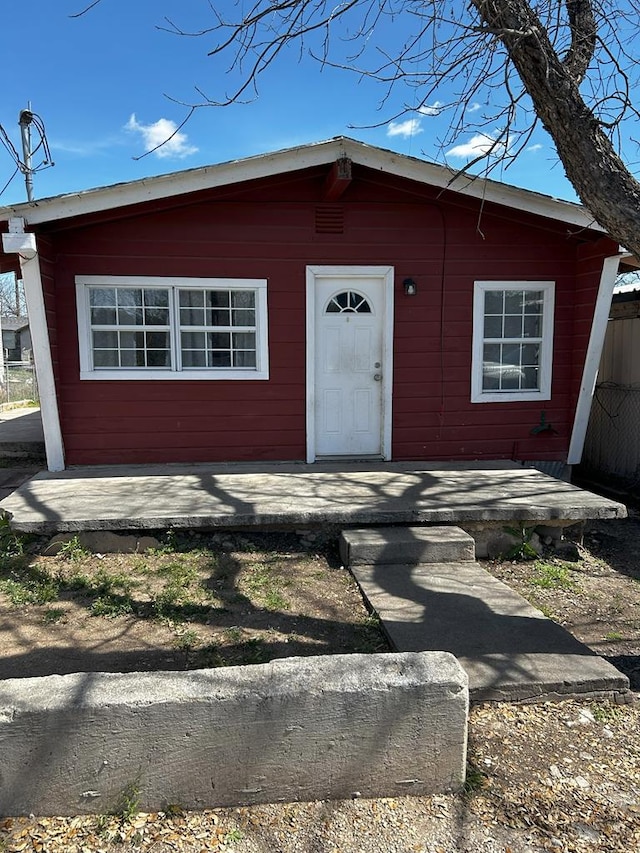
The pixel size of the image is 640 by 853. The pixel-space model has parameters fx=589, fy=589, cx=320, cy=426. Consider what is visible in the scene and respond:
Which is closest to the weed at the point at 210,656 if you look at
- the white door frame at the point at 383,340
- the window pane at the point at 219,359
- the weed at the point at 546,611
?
the weed at the point at 546,611

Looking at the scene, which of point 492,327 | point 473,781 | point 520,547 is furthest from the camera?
point 492,327

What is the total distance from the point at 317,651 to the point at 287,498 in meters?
1.90

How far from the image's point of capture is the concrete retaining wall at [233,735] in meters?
1.96

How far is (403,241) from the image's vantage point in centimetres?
634

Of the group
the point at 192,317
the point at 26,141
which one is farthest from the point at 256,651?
the point at 26,141

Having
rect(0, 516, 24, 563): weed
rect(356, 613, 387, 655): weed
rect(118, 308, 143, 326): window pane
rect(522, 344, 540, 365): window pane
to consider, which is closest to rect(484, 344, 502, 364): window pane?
rect(522, 344, 540, 365): window pane

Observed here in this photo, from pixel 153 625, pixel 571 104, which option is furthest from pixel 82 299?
pixel 571 104

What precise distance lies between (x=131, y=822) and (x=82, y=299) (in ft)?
16.6

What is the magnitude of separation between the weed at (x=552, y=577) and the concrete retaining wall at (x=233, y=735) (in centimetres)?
240

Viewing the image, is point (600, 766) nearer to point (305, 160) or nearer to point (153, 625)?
point (153, 625)

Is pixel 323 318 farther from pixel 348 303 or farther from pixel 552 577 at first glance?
pixel 552 577

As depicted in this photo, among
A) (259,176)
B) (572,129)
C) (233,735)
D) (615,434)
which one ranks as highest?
(259,176)

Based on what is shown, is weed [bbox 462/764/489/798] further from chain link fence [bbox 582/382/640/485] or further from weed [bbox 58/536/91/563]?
chain link fence [bbox 582/382/640/485]

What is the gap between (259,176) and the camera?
5629mm
